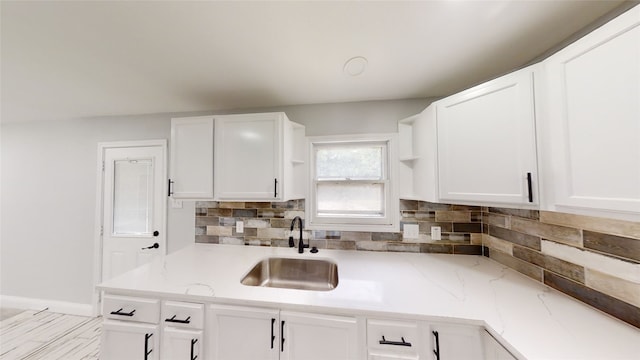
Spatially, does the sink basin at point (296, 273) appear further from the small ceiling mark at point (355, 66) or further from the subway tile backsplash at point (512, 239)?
the small ceiling mark at point (355, 66)

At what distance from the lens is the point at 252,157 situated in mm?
1854

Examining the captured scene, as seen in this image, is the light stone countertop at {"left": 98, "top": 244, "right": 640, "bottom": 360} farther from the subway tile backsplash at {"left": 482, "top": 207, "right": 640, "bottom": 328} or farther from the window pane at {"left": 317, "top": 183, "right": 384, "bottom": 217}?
the window pane at {"left": 317, "top": 183, "right": 384, "bottom": 217}

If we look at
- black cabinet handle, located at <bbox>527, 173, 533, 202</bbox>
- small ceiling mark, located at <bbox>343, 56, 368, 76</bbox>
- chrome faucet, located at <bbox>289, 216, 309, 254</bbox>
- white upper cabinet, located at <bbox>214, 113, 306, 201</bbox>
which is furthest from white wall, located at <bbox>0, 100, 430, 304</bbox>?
black cabinet handle, located at <bbox>527, 173, 533, 202</bbox>

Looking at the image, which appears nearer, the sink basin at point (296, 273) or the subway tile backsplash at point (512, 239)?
the subway tile backsplash at point (512, 239)

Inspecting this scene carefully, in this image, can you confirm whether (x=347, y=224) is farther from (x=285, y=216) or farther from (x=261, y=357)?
(x=261, y=357)

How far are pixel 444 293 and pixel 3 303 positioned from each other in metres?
4.87

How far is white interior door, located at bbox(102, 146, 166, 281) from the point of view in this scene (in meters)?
2.44

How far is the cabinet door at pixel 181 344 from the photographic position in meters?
1.22

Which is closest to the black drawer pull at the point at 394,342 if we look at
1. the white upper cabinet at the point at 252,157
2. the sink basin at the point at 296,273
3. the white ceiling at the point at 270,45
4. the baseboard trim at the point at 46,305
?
the sink basin at the point at 296,273

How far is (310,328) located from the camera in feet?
3.74

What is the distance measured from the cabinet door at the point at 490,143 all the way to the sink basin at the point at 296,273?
1099mm

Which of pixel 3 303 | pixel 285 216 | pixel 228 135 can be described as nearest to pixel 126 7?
pixel 228 135

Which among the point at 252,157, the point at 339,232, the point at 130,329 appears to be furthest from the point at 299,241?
the point at 130,329

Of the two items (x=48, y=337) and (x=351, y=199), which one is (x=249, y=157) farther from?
(x=48, y=337)
